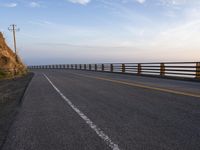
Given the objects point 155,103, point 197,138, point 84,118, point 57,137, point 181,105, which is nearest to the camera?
point 197,138

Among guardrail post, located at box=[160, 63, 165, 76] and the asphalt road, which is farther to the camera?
guardrail post, located at box=[160, 63, 165, 76]

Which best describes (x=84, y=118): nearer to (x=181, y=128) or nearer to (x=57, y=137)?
(x=57, y=137)

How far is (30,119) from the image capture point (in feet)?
23.8

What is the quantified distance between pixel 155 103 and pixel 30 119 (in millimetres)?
3818

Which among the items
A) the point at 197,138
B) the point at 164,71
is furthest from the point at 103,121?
the point at 164,71

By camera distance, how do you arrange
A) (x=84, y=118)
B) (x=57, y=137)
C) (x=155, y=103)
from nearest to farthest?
1. (x=57, y=137)
2. (x=84, y=118)
3. (x=155, y=103)

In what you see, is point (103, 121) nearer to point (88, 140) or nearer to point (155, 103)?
point (88, 140)

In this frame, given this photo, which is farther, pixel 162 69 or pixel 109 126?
pixel 162 69

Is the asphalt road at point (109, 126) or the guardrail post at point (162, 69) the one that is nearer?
the asphalt road at point (109, 126)

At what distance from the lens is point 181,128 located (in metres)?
5.78

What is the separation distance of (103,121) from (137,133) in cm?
127

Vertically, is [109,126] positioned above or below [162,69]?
below

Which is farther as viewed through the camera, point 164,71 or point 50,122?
point 164,71

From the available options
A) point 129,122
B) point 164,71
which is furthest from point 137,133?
point 164,71
